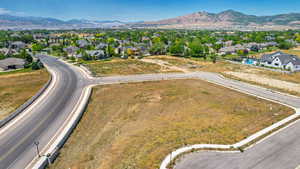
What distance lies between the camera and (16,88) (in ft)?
136

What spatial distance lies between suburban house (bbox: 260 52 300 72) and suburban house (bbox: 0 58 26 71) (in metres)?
93.8

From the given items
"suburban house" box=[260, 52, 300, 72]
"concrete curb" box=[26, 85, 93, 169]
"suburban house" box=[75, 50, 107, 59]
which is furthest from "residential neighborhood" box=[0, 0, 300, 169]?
"suburban house" box=[75, 50, 107, 59]

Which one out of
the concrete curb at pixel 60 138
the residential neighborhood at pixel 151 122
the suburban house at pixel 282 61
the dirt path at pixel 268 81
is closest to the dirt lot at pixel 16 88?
the residential neighborhood at pixel 151 122

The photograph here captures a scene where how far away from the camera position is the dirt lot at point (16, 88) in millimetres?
31992

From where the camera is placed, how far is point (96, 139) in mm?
21547

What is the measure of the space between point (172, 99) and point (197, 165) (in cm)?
1868

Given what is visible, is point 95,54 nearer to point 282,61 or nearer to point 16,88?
point 16,88

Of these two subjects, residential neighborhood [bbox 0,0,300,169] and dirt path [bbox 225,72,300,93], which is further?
dirt path [bbox 225,72,300,93]

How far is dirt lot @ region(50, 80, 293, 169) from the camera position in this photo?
704 inches

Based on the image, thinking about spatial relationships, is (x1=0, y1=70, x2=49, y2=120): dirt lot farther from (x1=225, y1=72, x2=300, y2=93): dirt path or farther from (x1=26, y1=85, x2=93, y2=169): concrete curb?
(x1=225, y1=72, x2=300, y2=93): dirt path

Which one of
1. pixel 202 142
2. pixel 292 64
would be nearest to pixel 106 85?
pixel 202 142

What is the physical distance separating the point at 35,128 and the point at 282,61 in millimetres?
76428

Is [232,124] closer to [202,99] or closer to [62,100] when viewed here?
[202,99]

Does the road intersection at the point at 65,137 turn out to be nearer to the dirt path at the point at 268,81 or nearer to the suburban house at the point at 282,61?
the dirt path at the point at 268,81
